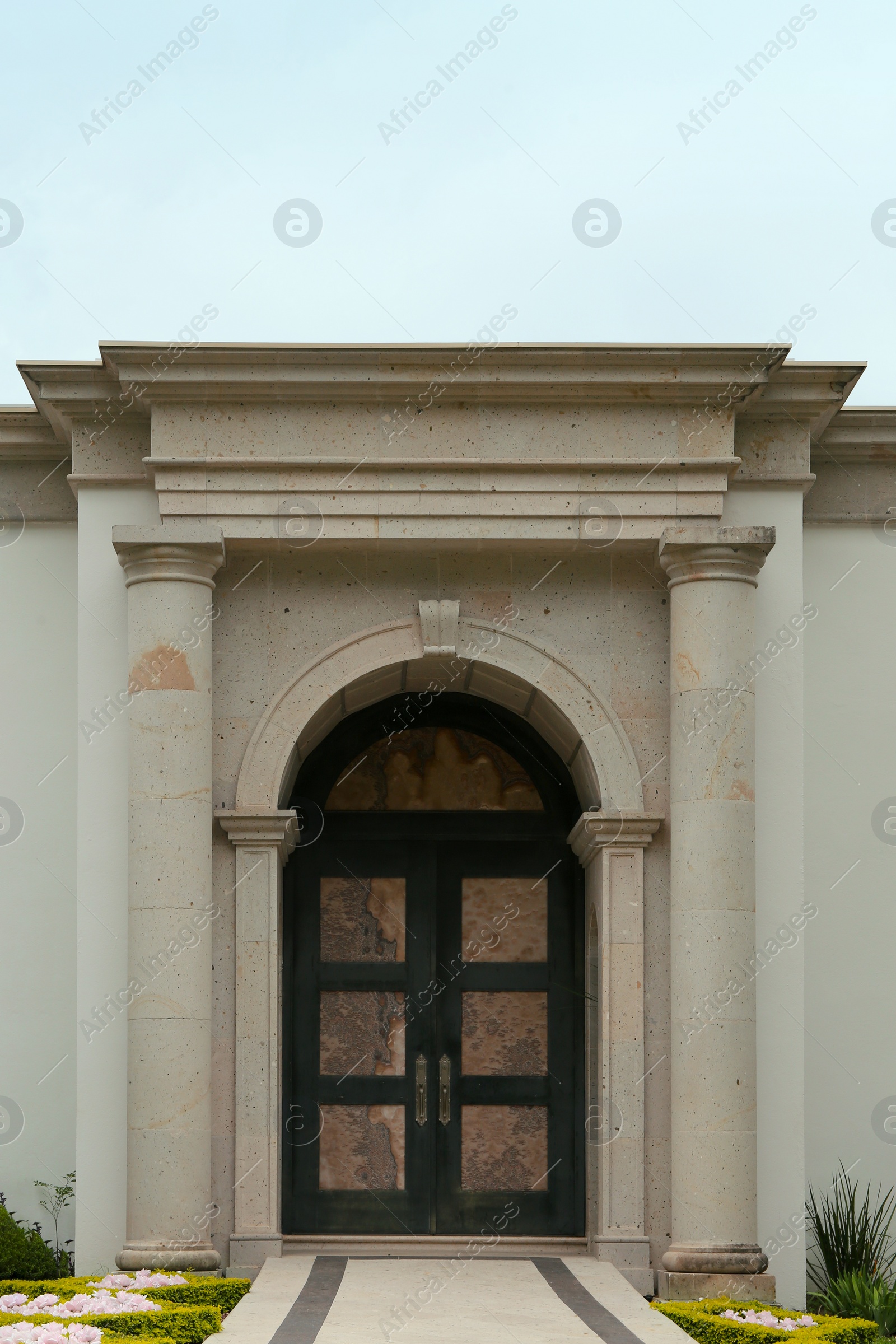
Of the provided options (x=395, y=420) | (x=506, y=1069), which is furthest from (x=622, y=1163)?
(x=395, y=420)

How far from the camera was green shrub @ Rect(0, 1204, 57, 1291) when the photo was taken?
416 inches

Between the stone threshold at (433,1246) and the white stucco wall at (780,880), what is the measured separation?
6.19ft

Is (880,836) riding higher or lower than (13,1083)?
higher

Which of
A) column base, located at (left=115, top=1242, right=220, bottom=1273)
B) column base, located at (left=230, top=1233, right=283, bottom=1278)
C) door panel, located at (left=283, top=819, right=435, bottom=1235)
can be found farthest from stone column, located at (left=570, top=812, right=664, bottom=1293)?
column base, located at (left=115, top=1242, right=220, bottom=1273)

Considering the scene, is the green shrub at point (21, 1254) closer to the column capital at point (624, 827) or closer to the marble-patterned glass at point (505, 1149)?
the marble-patterned glass at point (505, 1149)

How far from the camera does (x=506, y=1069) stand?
12414mm

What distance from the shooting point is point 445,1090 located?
486 inches

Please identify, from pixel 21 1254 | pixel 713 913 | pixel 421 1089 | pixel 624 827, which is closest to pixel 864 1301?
pixel 713 913

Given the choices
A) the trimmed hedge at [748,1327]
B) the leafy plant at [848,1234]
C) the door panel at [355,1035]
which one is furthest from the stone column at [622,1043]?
the door panel at [355,1035]

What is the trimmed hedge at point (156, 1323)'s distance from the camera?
8.20 meters

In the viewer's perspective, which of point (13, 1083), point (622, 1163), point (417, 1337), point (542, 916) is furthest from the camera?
point (542, 916)

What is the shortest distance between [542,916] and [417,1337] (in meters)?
4.61

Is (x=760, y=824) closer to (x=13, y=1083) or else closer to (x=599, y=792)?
(x=599, y=792)

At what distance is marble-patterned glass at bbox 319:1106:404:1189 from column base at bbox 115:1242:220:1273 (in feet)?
7.61
